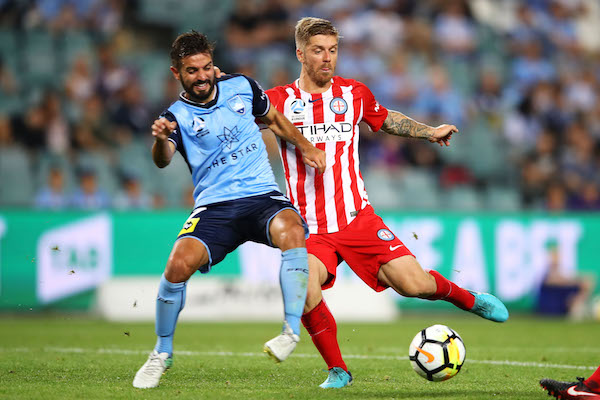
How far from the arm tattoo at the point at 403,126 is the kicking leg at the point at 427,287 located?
0.96 m

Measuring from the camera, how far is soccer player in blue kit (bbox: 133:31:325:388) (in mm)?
5344

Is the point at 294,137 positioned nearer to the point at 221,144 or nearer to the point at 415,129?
the point at 221,144

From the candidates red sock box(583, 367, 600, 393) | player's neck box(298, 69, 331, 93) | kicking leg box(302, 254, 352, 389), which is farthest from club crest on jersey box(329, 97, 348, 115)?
red sock box(583, 367, 600, 393)

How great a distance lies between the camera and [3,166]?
42.6ft

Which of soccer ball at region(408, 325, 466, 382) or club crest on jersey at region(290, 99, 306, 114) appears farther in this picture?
club crest on jersey at region(290, 99, 306, 114)

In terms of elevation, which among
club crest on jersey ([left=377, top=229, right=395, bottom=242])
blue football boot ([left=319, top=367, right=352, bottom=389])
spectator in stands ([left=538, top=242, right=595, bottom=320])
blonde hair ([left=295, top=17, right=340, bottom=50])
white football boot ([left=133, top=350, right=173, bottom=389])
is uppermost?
blonde hair ([left=295, top=17, right=340, bottom=50])

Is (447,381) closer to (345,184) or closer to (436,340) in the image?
(436,340)

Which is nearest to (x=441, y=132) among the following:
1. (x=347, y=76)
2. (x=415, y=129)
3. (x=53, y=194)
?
(x=415, y=129)

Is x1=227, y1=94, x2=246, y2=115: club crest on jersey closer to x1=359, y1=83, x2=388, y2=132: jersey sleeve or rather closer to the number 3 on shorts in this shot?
the number 3 on shorts

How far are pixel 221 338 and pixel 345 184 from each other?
4.23 m

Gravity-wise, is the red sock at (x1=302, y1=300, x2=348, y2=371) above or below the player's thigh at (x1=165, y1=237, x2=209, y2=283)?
below

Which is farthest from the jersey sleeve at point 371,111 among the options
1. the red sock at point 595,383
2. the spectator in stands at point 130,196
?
the spectator in stands at point 130,196

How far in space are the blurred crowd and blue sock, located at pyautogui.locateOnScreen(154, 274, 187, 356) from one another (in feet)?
25.6

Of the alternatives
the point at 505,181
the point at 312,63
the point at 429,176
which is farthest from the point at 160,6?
the point at 312,63
